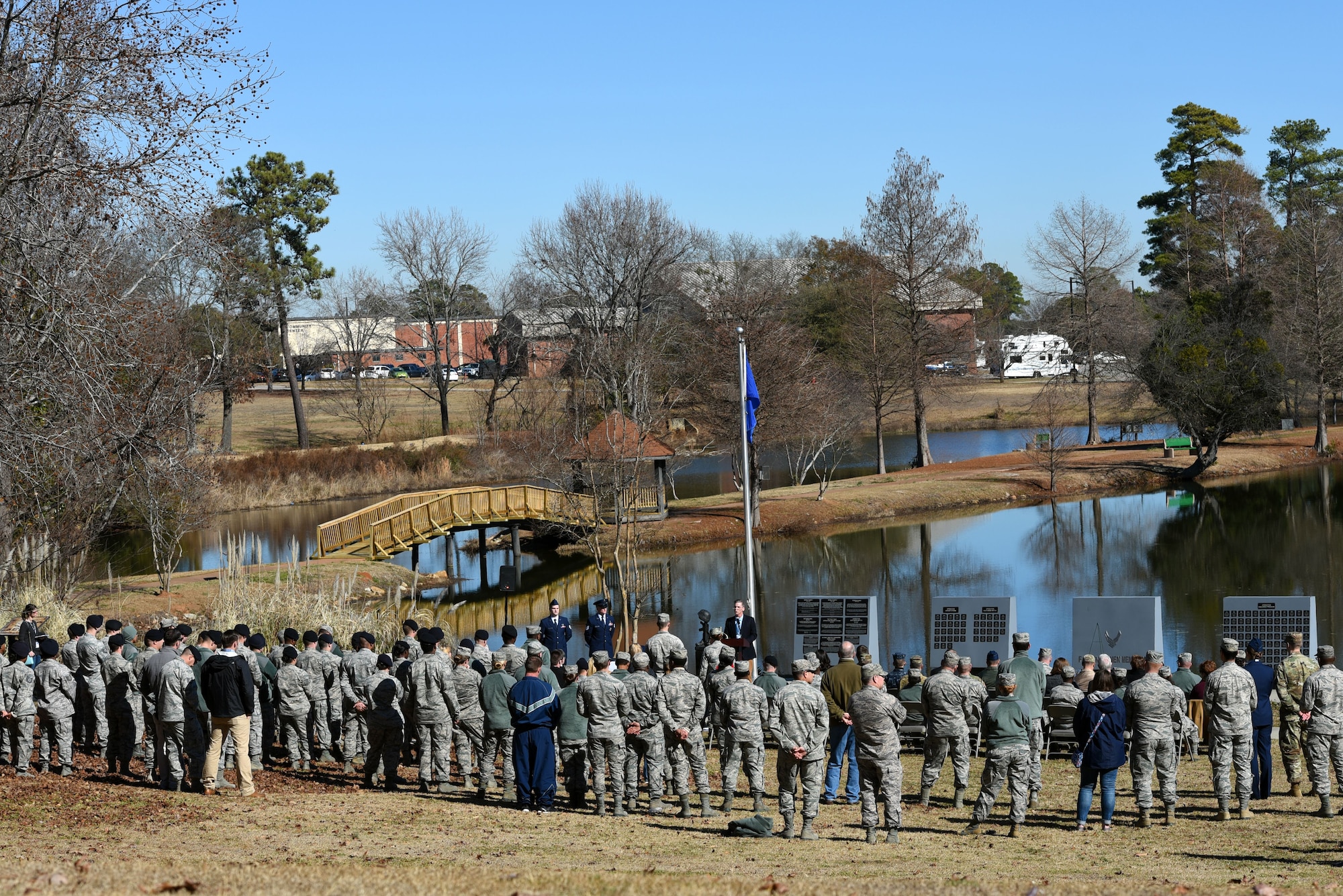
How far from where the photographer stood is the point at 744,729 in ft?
40.3

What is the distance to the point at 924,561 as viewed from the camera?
37906mm

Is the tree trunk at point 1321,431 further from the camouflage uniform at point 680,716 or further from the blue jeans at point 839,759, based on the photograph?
the camouflage uniform at point 680,716

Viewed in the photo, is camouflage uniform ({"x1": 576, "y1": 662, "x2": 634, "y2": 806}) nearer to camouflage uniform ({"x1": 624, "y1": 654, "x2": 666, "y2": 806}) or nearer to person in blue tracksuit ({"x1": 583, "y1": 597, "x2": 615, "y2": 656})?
camouflage uniform ({"x1": 624, "y1": 654, "x2": 666, "y2": 806})

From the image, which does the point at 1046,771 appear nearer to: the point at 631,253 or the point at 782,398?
the point at 782,398

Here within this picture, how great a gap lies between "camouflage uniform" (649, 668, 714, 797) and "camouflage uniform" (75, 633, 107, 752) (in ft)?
20.8

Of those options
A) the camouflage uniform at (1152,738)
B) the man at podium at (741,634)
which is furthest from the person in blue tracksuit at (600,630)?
the camouflage uniform at (1152,738)

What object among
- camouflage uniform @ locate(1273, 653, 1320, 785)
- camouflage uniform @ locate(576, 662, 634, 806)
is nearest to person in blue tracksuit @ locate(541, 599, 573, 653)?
camouflage uniform @ locate(576, 662, 634, 806)

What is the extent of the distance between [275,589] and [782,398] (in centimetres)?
2384

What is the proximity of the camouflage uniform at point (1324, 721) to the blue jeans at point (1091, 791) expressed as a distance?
6.42 ft

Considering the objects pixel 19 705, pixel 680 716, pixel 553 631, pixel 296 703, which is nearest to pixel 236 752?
pixel 296 703

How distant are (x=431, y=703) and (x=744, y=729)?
3394mm

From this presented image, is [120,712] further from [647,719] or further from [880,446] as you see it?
[880,446]

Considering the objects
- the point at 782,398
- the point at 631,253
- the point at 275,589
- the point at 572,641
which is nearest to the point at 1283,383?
the point at 782,398

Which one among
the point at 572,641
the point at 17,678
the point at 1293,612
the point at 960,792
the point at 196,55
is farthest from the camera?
the point at 572,641
